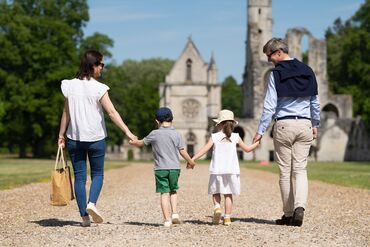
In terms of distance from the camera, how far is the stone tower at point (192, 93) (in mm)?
75062

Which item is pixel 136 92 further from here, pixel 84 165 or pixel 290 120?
pixel 84 165

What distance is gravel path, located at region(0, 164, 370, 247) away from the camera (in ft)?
25.4

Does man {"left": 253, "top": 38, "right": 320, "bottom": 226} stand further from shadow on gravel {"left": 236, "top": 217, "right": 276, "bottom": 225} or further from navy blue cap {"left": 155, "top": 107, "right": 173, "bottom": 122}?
navy blue cap {"left": 155, "top": 107, "right": 173, "bottom": 122}

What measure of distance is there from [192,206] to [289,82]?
155 inches

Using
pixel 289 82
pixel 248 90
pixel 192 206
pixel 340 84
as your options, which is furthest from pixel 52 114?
pixel 289 82

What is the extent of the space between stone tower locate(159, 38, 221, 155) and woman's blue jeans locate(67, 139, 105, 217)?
215ft

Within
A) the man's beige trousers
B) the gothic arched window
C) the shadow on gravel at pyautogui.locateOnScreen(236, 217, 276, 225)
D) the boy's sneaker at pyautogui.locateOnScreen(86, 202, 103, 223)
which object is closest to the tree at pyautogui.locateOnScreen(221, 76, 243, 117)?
the gothic arched window

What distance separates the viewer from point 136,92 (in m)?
85.9

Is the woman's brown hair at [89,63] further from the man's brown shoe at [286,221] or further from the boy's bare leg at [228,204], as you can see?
the man's brown shoe at [286,221]

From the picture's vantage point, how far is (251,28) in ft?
247

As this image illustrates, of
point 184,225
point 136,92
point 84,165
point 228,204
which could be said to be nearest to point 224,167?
point 228,204

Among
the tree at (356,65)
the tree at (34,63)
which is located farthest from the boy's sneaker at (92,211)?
the tree at (356,65)

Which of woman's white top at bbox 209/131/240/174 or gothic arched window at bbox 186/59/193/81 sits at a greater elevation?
gothic arched window at bbox 186/59/193/81

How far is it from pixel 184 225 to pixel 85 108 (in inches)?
77.2
